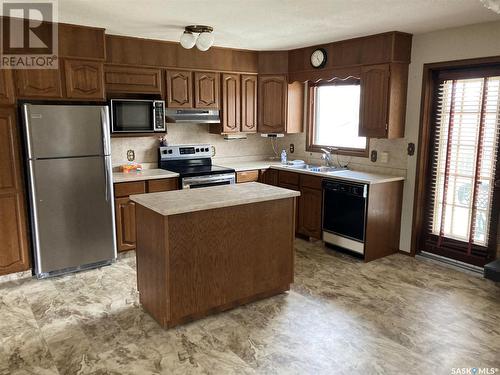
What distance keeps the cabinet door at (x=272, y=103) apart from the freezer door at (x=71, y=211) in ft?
7.65

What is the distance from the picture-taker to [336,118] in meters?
5.45

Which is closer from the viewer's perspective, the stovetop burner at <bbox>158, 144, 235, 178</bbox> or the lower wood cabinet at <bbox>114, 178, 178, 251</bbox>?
the lower wood cabinet at <bbox>114, 178, 178, 251</bbox>

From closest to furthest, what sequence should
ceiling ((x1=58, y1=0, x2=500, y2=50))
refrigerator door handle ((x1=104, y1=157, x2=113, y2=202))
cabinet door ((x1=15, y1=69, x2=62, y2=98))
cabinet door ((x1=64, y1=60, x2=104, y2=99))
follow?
ceiling ((x1=58, y1=0, x2=500, y2=50)), cabinet door ((x1=15, y1=69, x2=62, y2=98)), cabinet door ((x1=64, y1=60, x2=104, y2=99)), refrigerator door handle ((x1=104, y1=157, x2=113, y2=202))

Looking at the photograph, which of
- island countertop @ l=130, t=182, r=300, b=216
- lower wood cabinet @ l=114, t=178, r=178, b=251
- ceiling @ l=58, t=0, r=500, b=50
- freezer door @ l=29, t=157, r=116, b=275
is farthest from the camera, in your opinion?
lower wood cabinet @ l=114, t=178, r=178, b=251

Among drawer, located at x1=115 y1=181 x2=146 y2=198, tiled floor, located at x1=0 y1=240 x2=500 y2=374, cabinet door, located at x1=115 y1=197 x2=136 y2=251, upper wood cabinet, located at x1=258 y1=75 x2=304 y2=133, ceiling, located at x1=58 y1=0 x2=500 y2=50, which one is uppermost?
ceiling, located at x1=58 y1=0 x2=500 y2=50

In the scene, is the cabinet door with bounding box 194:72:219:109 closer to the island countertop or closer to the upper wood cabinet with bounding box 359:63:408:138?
the upper wood cabinet with bounding box 359:63:408:138

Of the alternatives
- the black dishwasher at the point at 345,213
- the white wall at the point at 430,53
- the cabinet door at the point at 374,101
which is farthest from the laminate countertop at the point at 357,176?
the cabinet door at the point at 374,101

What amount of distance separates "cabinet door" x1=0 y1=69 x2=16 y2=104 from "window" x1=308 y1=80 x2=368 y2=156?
356cm

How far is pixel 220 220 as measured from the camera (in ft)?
10.2

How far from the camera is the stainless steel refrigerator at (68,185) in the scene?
147 inches

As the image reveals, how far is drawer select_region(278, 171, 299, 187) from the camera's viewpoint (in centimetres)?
514

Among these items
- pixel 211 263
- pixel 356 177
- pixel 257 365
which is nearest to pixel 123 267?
pixel 211 263

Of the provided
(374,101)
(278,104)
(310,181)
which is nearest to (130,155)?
(278,104)

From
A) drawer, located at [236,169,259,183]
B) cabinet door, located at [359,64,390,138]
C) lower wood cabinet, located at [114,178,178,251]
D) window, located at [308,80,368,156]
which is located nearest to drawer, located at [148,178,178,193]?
lower wood cabinet, located at [114,178,178,251]
